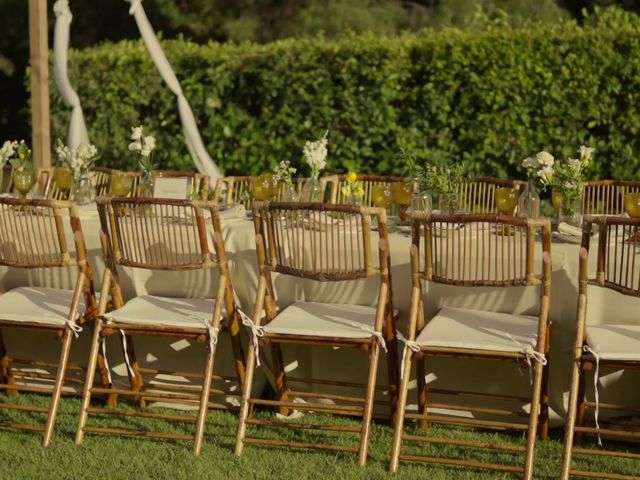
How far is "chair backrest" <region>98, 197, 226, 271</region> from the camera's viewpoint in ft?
14.9

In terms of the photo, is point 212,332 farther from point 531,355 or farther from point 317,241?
point 531,355

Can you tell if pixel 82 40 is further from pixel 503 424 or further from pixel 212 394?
pixel 503 424

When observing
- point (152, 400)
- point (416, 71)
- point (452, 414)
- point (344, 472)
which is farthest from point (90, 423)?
point (416, 71)

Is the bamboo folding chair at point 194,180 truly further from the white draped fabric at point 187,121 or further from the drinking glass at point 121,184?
the white draped fabric at point 187,121

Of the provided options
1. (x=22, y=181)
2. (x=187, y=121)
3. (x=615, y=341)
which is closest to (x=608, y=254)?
(x=615, y=341)

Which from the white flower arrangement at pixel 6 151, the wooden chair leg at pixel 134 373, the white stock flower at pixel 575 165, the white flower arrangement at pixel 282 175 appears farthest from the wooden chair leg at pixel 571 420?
the white flower arrangement at pixel 6 151

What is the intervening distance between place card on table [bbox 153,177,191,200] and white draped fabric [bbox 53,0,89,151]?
6.24 ft

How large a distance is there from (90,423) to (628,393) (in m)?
2.18

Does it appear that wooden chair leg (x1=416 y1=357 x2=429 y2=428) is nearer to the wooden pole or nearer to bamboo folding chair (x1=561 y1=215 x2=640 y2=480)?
bamboo folding chair (x1=561 y1=215 x2=640 y2=480)

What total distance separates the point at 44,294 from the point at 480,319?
1.89 metres

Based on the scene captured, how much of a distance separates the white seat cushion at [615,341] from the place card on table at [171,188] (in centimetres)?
199

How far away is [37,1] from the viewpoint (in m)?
7.23

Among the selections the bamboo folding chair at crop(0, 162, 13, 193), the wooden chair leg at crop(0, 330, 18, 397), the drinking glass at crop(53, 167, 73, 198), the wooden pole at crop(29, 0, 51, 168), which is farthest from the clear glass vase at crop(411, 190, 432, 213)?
the wooden pole at crop(29, 0, 51, 168)

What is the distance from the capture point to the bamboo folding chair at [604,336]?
4.06 m
